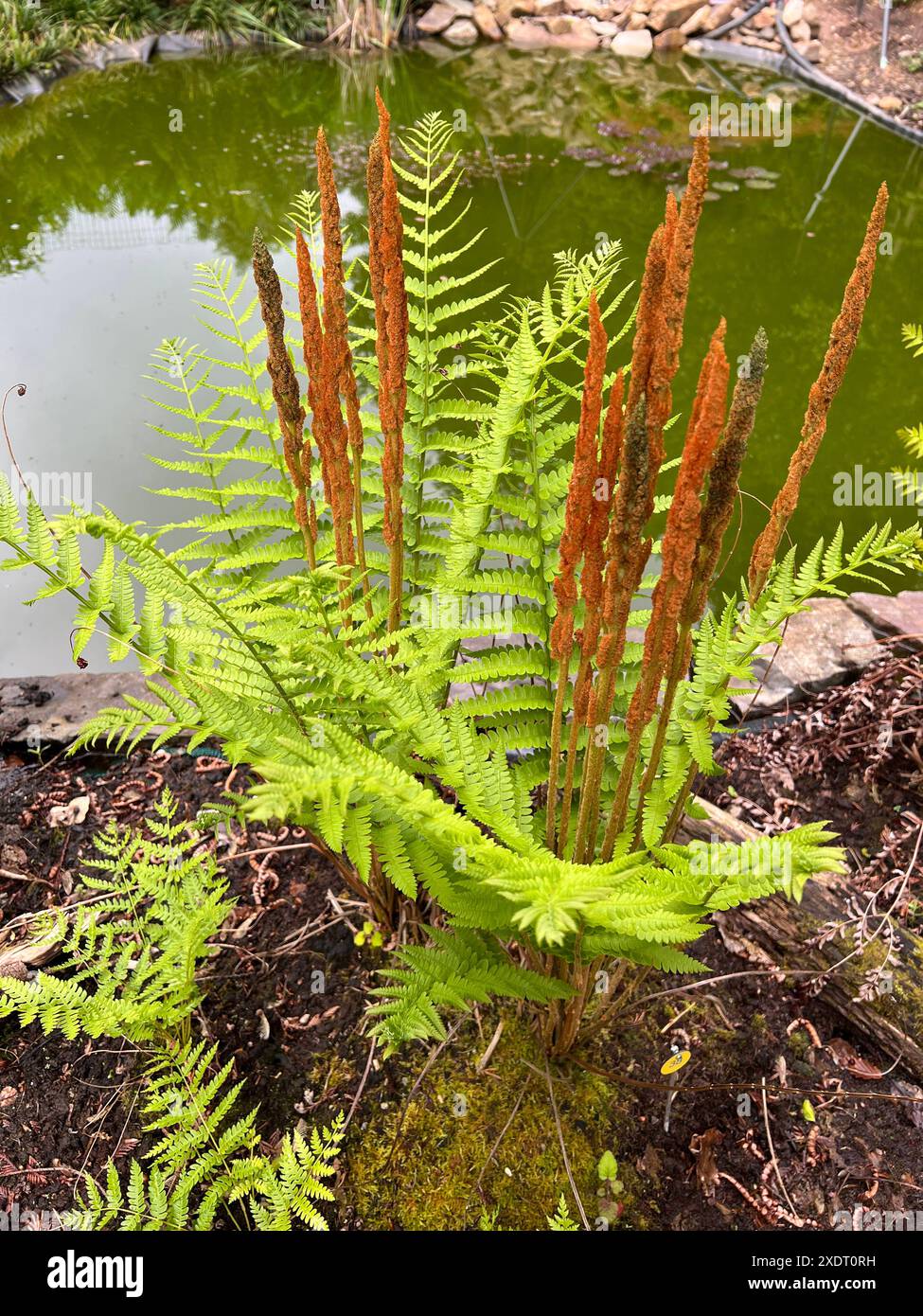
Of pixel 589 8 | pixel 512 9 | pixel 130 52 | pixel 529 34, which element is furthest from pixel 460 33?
pixel 130 52

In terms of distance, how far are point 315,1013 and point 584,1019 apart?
2.05ft

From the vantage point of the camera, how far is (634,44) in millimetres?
9711

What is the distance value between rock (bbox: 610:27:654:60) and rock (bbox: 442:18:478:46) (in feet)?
5.55

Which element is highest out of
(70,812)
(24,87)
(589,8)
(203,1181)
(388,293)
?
(589,8)

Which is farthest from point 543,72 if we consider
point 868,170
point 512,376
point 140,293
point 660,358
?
point 660,358

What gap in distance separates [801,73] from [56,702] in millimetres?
9683

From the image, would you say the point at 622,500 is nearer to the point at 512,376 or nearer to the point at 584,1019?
the point at 512,376

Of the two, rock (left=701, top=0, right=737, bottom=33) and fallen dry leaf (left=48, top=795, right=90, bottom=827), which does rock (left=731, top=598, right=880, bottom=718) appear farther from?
rock (left=701, top=0, right=737, bottom=33)

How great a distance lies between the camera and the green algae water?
14.5ft

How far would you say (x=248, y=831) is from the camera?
254 cm

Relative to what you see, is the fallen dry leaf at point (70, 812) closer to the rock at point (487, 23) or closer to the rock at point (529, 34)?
the rock at point (529, 34)

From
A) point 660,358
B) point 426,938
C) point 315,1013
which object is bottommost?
point 315,1013

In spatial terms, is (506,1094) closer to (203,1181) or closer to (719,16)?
(203,1181)

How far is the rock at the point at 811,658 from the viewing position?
2893mm
